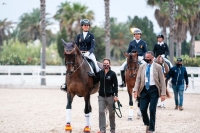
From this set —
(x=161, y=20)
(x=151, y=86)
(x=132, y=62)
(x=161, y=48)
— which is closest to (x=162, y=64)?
(x=161, y=48)

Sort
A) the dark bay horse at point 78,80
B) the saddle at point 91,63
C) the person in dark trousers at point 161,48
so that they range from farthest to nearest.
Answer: the person in dark trousers at point 161,48 → the saddle at point 91,63 → the dark bay horse at point 78,80

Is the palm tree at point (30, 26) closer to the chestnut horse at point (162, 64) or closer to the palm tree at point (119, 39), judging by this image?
the palm tree at point (119, 39)

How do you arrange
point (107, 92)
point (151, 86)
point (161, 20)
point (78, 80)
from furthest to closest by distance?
point (161, 20), point (78, 80), point (107, 92), point (151, 86)

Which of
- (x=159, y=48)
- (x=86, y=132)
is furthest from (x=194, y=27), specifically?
(x=86, y=132)

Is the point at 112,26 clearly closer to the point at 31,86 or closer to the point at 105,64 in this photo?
the point at 31,86

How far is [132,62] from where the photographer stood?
53.6 feet

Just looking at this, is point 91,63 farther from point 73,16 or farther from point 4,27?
point 4,27

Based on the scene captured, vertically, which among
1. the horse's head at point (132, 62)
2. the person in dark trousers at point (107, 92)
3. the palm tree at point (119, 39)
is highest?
the palm tree at point (119, 39)

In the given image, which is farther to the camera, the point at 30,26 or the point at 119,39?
the point at 30,26

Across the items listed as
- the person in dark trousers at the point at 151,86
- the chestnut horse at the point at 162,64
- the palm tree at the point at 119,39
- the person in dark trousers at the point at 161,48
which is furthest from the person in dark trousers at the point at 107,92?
the palm tree at the point at 119,39

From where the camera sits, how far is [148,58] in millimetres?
11727

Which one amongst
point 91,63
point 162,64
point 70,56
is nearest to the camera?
point 70,56

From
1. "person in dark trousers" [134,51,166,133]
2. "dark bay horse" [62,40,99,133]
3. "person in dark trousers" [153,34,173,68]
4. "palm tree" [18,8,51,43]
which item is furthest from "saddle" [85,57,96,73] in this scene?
"palm tree" [18,8,51,43]

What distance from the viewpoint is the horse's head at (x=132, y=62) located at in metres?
16.2
